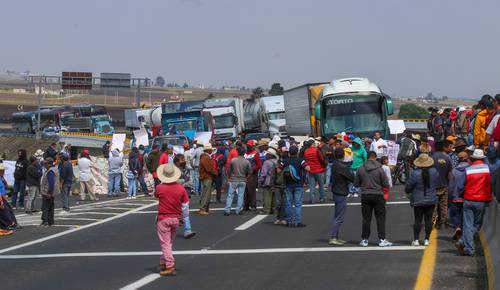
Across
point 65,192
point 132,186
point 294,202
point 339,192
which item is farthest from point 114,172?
point 339,192

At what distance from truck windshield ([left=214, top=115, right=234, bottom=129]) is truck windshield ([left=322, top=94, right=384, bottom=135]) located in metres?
23.6

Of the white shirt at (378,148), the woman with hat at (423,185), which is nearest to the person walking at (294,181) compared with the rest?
the woman with hat at (423,185)

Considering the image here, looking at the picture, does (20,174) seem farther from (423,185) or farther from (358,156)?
(423,185)

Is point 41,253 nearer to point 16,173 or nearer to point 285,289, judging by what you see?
point 285,289

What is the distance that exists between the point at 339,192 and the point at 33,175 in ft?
39.7

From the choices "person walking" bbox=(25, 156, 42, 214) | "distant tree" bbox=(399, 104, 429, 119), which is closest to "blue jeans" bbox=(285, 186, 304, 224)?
"person walking" bbox=(25, 156, 42, 214)

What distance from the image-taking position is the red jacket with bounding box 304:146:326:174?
80.2 feet

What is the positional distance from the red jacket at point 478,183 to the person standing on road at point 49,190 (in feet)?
37.6

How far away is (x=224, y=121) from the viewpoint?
60.9 m

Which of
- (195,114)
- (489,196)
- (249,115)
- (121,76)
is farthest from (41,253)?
(121,76)

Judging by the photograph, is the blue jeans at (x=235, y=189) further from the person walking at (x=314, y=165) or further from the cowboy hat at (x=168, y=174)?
the cowboy hat at (x=168, y=174)

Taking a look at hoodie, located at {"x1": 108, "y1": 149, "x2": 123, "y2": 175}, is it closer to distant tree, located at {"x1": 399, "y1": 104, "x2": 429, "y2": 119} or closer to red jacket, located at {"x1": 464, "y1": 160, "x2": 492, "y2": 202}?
red jacket, located at {"x1": 464, "y1": 160, "x2": 492, "y2": 202}

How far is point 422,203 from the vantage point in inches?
629

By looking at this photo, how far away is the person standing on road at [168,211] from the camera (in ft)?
46.8
